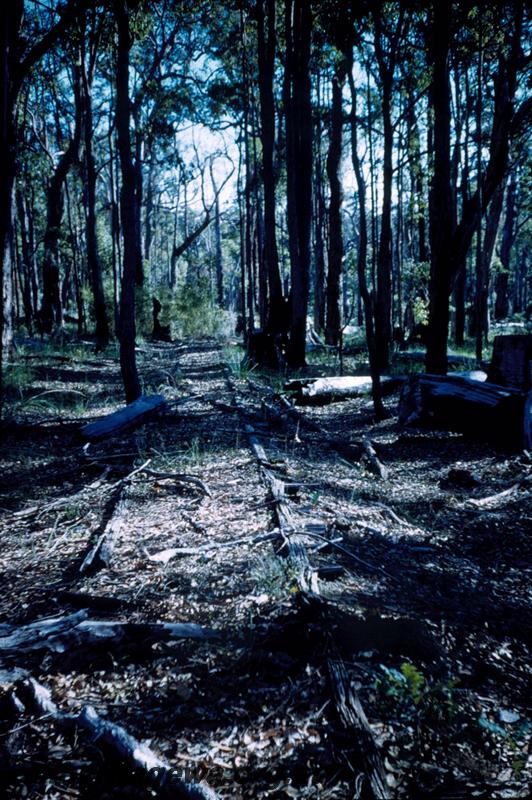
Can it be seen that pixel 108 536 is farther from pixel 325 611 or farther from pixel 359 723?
pixel 359 723

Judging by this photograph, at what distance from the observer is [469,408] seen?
622 centimetres

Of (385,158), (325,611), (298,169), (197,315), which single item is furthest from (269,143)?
(197,315)

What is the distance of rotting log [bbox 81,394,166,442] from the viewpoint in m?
6.33

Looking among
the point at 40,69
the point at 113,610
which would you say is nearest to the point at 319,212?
the point at 40,69

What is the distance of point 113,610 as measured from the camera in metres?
2.50

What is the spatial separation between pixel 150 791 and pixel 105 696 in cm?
54

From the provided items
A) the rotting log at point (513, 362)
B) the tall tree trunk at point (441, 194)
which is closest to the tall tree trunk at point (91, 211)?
the tall tree trunk at point (441, 194)

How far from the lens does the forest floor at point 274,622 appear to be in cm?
158

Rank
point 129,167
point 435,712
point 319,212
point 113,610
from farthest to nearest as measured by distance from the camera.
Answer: point 319,212 < point 129,167 < point 113,610 < point 435,712

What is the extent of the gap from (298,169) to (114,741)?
44.6 feet

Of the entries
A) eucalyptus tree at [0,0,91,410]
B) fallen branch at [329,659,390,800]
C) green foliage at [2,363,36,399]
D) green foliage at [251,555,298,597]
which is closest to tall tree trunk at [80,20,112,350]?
eucalyptus tree at [0,0,91,410]

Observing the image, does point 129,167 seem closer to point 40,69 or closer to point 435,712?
point 435,712

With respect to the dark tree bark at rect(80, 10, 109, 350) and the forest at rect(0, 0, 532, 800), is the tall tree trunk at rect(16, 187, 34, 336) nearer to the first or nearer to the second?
the dark tree bark at rect(80, 10, 109, 350)

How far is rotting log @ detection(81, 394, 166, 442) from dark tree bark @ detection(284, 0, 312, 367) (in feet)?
19.9
